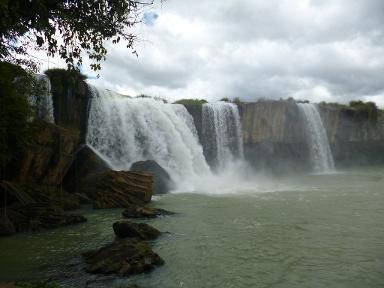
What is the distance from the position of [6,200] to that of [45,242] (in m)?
5.25

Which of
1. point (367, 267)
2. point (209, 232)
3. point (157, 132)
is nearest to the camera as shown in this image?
point (367, 267)

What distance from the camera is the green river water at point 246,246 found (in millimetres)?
8477

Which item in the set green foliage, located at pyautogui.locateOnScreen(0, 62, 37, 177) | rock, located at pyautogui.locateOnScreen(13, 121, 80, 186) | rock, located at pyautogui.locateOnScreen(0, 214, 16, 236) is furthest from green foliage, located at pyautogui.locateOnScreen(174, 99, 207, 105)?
rock, located at pyautogui.locateOnScreen(0, 214, 16, 236)

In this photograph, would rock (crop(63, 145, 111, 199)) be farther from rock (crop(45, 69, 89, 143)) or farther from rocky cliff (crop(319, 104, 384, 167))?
rocky cliff (crop(319, 104, 384, 167))

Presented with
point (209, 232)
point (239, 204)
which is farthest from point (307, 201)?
point (209, 232)

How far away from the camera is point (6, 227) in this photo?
1308cm

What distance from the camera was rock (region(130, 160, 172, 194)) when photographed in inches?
899

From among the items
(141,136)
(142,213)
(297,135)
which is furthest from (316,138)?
(142,213)

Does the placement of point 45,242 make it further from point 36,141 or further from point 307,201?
point 307,201

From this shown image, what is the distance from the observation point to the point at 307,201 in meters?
18.4

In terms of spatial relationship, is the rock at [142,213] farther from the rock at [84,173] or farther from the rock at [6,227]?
the rock at [84,173]

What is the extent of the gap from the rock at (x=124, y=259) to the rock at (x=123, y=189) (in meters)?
8.21

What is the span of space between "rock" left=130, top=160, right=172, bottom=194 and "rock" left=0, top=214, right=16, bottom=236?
10039 mm

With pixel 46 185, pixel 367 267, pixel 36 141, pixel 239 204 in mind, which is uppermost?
pixel 36 141
